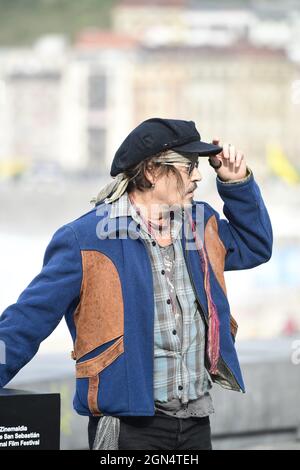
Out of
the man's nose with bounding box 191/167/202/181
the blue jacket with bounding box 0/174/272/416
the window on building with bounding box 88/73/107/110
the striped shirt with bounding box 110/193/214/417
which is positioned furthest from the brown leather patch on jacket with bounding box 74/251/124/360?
the window on building with bounding box 88/73/107/110

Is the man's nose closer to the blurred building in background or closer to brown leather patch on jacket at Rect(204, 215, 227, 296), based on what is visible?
brown leather patch on jacket at Rect(204, 215, 227, 296)

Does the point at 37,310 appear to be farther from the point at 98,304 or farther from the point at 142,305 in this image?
the point at 142,305

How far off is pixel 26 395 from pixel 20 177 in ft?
133

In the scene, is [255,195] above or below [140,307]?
above

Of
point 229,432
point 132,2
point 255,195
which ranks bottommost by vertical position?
point 229,432

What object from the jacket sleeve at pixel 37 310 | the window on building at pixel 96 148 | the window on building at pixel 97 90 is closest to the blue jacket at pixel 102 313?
the jacket sleeve at pixel 37 310

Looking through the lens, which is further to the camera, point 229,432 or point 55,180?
point 55,180

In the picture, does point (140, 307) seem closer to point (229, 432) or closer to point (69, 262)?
point (69, 262)

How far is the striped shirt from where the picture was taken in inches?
120

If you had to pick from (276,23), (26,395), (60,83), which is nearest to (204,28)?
(276,23)

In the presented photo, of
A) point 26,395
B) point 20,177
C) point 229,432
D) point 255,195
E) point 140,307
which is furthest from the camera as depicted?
point 20,177

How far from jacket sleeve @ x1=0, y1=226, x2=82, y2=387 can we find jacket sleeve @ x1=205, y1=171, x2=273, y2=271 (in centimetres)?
→ 47

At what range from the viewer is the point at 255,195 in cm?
331

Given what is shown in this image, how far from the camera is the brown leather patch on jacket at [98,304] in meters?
3.07
